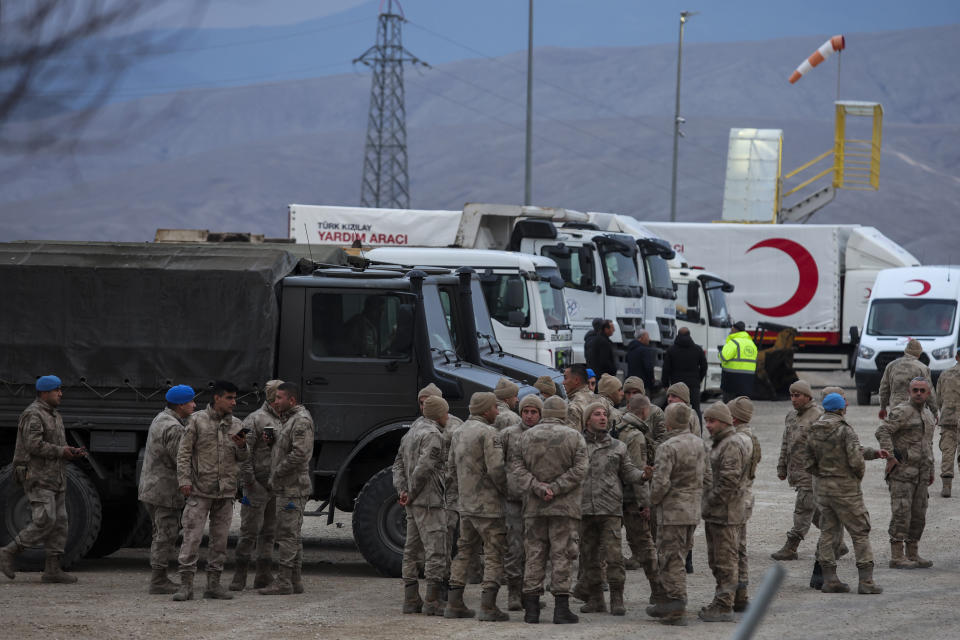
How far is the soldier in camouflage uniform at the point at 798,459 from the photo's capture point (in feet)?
40.4

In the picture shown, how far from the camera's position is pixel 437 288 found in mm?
12742

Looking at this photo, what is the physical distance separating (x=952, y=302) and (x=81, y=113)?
27.9 metres

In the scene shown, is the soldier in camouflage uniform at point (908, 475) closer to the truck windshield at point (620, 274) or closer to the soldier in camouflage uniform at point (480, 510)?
the soldier in camouflage uniform at point (480, 510)

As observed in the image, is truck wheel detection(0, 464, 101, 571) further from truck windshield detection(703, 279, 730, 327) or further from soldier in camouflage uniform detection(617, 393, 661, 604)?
truck windshield detection(703, 279, 730, 327)

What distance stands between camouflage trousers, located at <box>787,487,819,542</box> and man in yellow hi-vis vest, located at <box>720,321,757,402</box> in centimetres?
1265

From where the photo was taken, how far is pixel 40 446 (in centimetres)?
1121

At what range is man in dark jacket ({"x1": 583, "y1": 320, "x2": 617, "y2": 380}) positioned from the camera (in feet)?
68.7

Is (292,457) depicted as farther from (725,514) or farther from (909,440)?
(909,440)

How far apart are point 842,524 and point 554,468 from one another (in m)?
2.88

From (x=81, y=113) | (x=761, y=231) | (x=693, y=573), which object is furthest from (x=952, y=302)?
(x=81, y=113)

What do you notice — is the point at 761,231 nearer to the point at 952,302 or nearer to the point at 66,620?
the point at 952,302

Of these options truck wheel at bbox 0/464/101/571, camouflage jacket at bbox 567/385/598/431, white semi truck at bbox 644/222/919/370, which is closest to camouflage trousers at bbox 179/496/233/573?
truck wheel at bbox 0/464/101/571

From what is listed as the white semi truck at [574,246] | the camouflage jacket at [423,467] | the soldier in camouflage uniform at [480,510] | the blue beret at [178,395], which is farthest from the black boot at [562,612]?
the white semi truck at [574,246]

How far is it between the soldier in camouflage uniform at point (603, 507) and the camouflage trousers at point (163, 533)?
3388 mm
